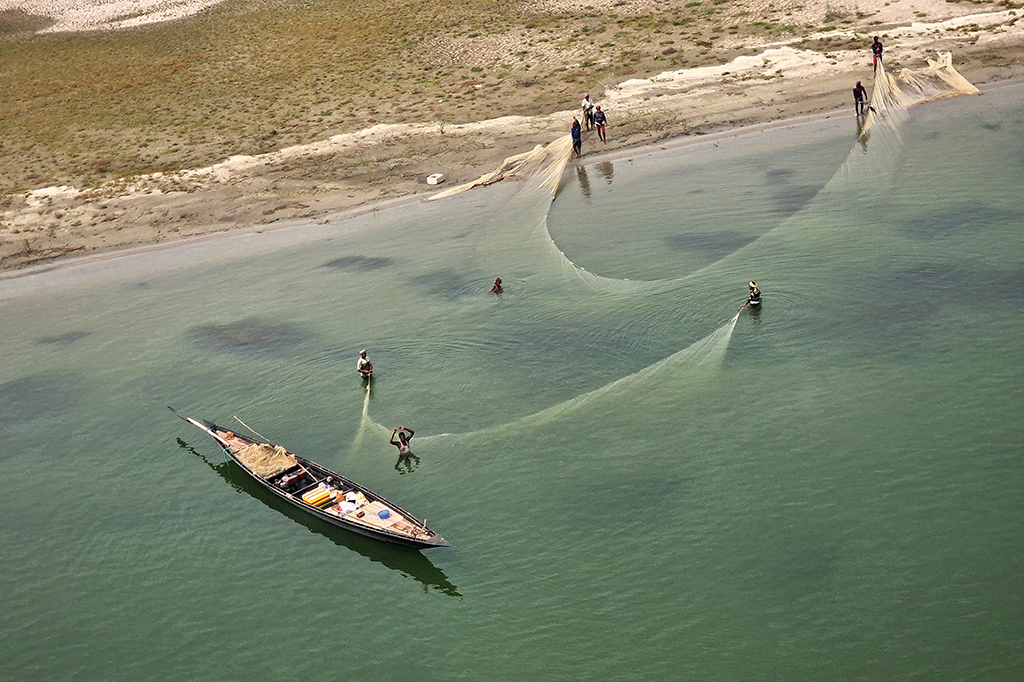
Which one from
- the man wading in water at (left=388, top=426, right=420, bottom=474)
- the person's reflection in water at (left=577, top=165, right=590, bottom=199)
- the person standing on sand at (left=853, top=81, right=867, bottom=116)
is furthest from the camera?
the person's reflection in water at (left=577, top=165, right=590, bottom=199)

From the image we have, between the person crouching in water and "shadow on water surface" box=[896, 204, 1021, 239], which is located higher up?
"shadow on water surface" box=[896, 204, 1021, 239]

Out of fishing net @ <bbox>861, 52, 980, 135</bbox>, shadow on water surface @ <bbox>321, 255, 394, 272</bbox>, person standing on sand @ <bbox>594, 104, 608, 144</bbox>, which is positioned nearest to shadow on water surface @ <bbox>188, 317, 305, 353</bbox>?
shadow on water surface @ <bbox>321, 255, 394, 272</bbox>

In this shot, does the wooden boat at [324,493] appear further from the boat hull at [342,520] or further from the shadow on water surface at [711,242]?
the shadow on water surface at [711,242]

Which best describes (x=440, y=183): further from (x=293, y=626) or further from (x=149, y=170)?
(x=293, y=626)

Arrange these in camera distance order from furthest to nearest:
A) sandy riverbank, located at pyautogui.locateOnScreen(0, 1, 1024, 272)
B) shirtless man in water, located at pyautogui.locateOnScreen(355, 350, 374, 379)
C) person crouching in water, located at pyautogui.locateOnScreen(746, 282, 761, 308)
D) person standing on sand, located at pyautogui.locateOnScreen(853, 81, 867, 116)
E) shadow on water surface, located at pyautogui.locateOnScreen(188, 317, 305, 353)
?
sandy riverbank, located at pyautogui.locateOnScreen(0, 1, 1024, 272) < person standing on sand, located at pyautogui.locateOnScreen(853, 81, 867, 116) < shadow on water surface, located at pyautogui.locateOnScreen(188, 317, 305, 353) < shirtless man in water, located at pyautogui.locateOnScreen(355, 350, 374, 379) < person crouching in water, located at pyautogui.locateOnScreen(746, 282, 761, 308)

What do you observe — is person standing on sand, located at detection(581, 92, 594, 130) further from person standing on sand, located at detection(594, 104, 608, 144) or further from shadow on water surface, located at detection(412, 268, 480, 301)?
shadow on water surface, located at detection(412, 268, 480, 301)

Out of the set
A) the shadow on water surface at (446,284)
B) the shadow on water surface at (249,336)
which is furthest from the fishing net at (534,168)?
the shadow on water surface at (249,336)

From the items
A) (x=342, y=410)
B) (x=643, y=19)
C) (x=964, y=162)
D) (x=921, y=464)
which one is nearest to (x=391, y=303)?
(x=342, y=410)
